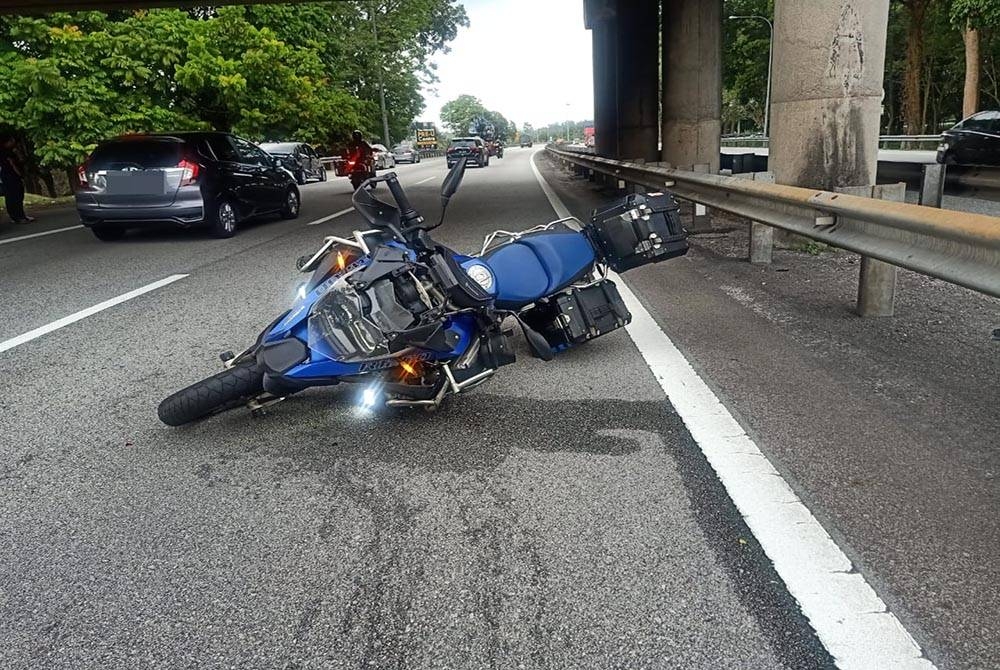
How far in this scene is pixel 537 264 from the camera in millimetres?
4344

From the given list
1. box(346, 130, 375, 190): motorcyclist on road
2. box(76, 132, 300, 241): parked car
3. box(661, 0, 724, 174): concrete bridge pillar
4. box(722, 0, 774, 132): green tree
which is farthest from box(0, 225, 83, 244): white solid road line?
box(722, 0, 774, 132): green tree

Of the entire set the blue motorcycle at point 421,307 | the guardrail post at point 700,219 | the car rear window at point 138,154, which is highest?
the car rear window at point 138,154

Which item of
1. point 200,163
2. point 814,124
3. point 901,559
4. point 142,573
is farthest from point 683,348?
point 200,163

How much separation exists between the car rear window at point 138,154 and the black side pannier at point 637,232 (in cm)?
861

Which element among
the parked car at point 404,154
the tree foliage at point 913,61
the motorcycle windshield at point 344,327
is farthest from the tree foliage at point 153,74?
the tree foliage at point 913,61

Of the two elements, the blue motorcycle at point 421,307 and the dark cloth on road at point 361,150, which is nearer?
the blue motorcycle at point 421,307

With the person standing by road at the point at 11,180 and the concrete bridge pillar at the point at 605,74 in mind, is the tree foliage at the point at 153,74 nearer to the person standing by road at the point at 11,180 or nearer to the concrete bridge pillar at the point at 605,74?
Answer: the person standing by road at the point at 11,180

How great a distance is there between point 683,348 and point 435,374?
191cm

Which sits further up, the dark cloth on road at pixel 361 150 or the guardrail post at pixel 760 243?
the dark cloth on road at pixel 361 150

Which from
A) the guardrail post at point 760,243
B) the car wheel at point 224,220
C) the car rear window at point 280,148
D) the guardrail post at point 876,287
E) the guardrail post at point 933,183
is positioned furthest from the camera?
the car rear window at point 280,148

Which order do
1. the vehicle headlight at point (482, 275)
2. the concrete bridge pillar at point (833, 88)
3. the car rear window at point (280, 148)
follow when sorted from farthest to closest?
the car rear window at point (280, 148)
the concrete bridge pillar at point (833, 88)
the vehicle headlight at point (482, 275)

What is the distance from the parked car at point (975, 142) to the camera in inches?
730

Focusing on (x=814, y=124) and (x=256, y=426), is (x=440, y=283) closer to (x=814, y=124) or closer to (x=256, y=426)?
(x=256, y=426)

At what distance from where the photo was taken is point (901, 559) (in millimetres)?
2498
